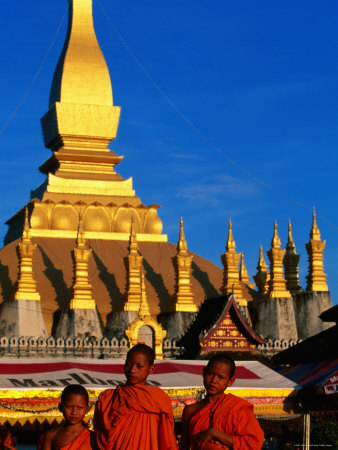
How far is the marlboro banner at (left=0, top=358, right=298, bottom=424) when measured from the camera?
1152 cm

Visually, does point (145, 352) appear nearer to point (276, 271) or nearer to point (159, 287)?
point (276, 271)

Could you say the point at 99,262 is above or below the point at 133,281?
above

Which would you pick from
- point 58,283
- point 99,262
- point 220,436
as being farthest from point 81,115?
point 220,436

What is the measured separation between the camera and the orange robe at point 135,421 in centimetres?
601

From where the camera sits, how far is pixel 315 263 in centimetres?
2906

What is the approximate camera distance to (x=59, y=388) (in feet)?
38.9

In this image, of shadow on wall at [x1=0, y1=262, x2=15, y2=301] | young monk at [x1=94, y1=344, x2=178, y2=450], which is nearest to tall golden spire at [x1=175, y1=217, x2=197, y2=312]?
shadow on wall at [x1=0, y1=262, x2=15, y2=301]

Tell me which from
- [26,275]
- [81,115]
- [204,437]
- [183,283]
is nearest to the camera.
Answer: [204,437]

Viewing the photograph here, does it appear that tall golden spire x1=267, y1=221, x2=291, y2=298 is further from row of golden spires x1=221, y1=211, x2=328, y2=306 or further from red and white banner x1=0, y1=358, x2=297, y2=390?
red and white banner x1=0, y1=358, x2=297, y2=390

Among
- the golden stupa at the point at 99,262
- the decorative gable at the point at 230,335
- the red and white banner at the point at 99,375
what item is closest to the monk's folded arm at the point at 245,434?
the red and white banner at the point at 99,375

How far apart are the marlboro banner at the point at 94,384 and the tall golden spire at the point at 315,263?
14506 millimetres

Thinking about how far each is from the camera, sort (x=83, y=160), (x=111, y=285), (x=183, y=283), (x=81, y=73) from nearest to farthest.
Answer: (x=183, y=283) → (x=111, y=285) → (x=83, y=160) → (x=81, y=73)

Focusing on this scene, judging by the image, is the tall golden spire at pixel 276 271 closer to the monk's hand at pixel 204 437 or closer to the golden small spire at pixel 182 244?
the golden small spire at pixel 182 244

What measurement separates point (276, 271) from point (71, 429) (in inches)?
889
